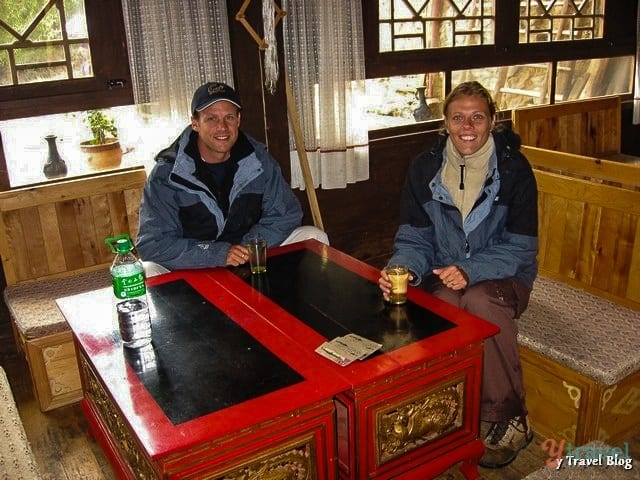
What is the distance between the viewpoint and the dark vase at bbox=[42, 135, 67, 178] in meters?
3.01

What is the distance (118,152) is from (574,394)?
89.6 inches

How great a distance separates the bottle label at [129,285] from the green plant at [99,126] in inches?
59.1

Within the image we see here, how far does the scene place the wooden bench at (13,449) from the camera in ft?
5.36

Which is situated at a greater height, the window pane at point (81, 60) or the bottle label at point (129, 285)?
the window pane at point (81, 60)

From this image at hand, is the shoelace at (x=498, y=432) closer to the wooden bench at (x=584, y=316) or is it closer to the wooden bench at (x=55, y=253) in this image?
the wooden bench at (x=584, y=316)

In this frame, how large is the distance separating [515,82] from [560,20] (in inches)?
19.0

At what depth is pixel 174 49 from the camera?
9.78ft

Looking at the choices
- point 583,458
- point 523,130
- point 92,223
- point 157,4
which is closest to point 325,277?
point 583,458

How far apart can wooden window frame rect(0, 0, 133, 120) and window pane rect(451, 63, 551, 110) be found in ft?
6.82

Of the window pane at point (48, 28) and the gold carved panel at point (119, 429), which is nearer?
the gold carved panel at point (119, 429)

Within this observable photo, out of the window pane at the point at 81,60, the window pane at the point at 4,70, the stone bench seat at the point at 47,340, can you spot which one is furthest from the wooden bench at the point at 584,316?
the window pane at the point at 4,70

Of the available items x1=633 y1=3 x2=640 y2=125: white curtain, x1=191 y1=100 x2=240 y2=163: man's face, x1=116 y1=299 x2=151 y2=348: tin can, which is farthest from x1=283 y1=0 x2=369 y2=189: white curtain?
x1=633 y1=3 x2=640 y2=125: white curtain

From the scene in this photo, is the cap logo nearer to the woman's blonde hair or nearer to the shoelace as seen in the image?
the woman's blonde hair

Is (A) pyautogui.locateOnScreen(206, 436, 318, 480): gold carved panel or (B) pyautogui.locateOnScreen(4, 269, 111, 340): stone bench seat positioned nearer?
(A) pyautogui.locateOnScreen(206, 436, 318, 480): gold carved panel
